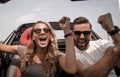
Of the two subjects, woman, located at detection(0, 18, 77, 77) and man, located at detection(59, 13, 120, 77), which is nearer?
man, located at detection(59, 13, 120, 77)

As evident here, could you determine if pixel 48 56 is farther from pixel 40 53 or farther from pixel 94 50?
pixel 94 50

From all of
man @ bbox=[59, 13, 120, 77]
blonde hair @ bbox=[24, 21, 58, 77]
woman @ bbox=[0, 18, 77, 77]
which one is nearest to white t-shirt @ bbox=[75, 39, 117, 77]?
man @ bbox=[59, 13, 120, 77]

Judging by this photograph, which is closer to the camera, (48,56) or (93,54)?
(93,54)

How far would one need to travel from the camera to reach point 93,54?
2799 millimetres

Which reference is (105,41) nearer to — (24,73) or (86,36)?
(86,36)

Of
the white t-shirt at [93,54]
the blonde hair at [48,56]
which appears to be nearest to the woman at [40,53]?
the blonde hair at [48,56]

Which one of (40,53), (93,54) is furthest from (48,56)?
(93,54)

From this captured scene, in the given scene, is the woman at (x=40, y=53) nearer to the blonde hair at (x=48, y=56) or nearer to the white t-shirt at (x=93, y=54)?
the blonde hair at (x=48, y=56)

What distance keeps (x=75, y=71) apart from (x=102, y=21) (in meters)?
0.61

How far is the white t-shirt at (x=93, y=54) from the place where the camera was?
2748 millimetres

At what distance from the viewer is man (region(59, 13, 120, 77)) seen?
212 centimetres

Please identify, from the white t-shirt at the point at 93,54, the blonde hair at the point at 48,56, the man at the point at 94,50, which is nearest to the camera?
the man at the point at 94,50

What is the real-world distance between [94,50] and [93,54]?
54 millimetres

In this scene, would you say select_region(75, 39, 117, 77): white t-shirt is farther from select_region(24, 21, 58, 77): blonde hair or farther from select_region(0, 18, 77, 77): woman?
select_region(24, 21, 58, 77): blonde hair
